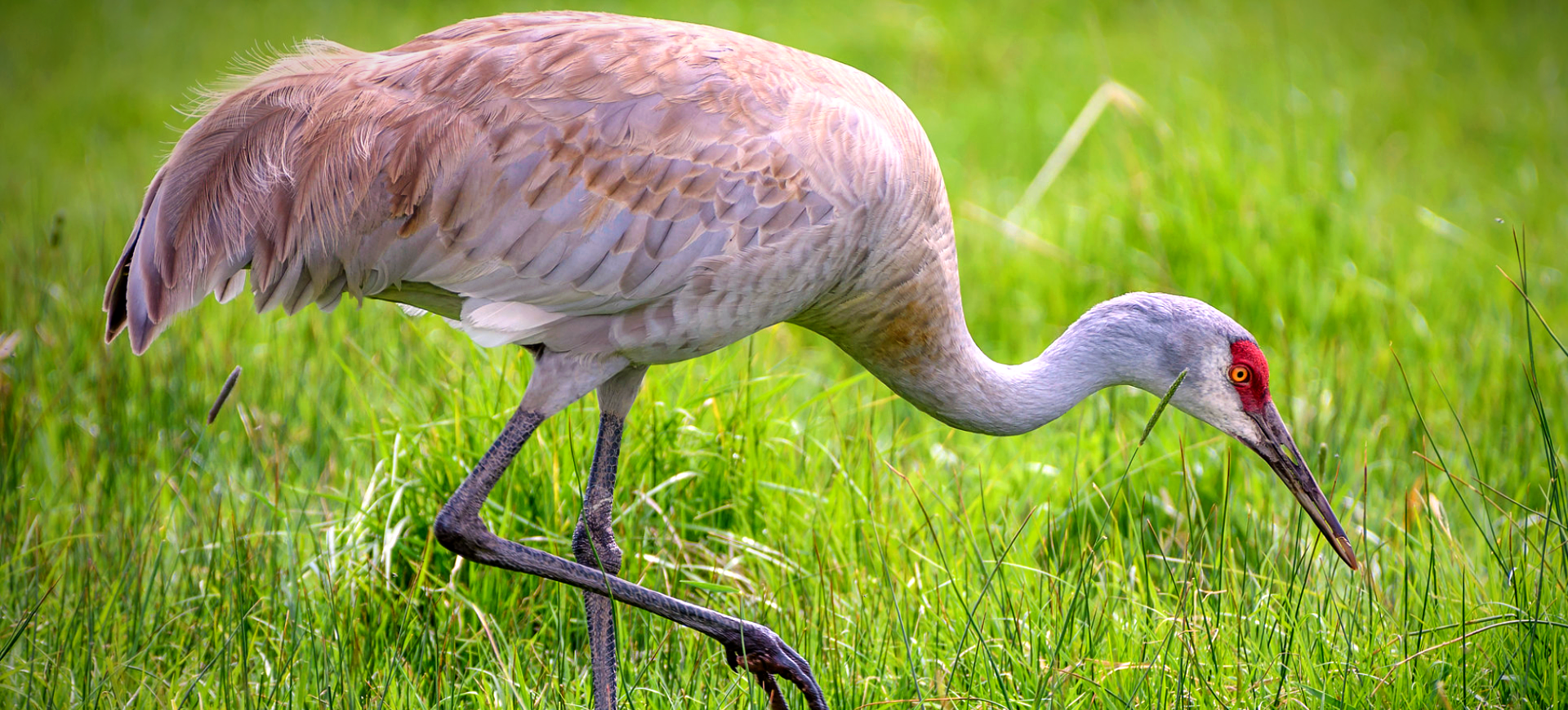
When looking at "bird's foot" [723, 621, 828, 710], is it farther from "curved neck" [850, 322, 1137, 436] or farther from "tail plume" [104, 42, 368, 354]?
"tail plume" [104, 42, 368, 354]

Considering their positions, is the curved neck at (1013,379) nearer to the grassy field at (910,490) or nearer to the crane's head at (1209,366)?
the crane's head at (1209,366)

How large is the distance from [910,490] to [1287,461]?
1.10 metres

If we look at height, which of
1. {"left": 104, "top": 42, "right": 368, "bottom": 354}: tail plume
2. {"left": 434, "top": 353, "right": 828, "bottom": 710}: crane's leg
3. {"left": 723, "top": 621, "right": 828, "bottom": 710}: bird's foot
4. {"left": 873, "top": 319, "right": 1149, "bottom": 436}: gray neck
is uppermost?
{"left": 104, "top": 42, "right": 368, "bottom": 354}: tail plume

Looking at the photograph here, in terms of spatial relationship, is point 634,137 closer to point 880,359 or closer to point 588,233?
point 588,233

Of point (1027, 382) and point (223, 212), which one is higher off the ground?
point (223, 212)

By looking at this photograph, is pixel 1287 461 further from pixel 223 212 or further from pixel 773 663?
pixel 223 212

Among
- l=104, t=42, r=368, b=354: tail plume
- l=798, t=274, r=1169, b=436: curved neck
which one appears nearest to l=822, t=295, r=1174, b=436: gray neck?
l=798, t=274, r=1169, b=436: curved neck

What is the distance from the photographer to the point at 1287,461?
10.3ft

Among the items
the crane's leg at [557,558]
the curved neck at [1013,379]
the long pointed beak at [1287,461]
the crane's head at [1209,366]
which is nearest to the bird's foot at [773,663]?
the crane's leg at [557,558]

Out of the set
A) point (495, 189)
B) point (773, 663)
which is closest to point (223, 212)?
point (495, 189)

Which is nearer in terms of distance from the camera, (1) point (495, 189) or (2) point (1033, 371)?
(1) point (495, 189)

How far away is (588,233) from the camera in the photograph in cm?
278

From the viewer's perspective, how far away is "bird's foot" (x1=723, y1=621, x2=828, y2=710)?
2773mm

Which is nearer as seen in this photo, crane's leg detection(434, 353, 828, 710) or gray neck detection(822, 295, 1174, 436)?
crane's leg detection(434, 353, 828, 710)
